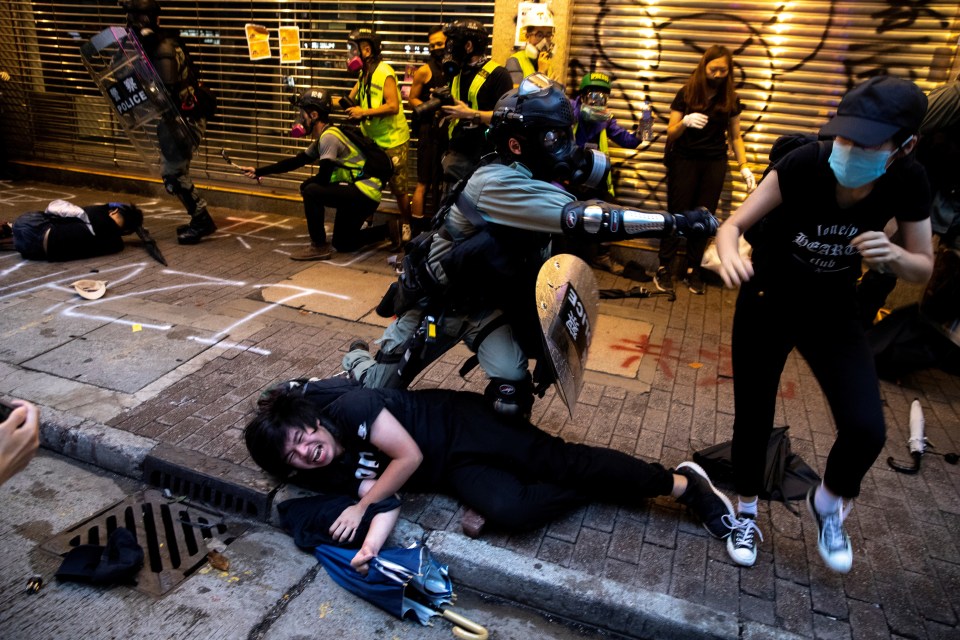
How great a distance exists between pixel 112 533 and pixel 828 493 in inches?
115

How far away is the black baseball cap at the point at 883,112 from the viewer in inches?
84.0

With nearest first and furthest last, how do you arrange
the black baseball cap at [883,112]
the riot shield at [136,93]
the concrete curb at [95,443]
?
the black baseball cap at [883,112]
the concrete curb at [95,443]
the riot shield at [136,93]

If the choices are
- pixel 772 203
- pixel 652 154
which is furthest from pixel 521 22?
Result: pixel 772 203

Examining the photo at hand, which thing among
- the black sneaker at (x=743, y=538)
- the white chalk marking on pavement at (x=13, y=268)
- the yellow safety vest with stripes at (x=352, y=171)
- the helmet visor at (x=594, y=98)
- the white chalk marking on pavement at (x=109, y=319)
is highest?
the helmet visor at (x=594, y=98)

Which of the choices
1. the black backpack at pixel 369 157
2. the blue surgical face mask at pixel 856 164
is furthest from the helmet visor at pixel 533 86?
the black backpack at pixel 369 157

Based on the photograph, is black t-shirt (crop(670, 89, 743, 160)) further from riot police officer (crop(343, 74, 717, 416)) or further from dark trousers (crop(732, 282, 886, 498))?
dark trousers (crop(732, 282, 886, 498))

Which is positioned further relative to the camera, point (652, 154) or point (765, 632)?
point (652, 154)

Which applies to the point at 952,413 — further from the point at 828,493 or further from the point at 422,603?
the point at 422,603

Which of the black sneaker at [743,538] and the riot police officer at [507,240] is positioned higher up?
the riot police officer at [507,240]

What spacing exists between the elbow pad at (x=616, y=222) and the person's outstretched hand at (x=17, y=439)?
189 cm

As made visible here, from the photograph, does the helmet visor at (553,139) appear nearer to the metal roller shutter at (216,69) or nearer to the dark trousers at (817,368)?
the dark trousers at (817,368)

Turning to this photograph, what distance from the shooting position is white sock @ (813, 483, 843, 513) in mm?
2625

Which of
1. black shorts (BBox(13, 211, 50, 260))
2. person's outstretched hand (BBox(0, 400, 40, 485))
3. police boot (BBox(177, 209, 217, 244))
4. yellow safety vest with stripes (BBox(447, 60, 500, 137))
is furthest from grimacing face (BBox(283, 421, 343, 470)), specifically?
police boot (BBox(177, 209, 217, 244))

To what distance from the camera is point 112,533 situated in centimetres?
287
